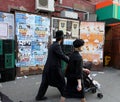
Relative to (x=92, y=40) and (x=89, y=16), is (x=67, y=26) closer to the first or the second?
(x=92, y=40)

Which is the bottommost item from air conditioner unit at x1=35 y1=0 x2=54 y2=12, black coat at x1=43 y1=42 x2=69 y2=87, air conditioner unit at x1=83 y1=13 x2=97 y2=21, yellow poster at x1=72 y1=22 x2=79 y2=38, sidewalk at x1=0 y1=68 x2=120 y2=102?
sidewalk at x1=0 y1=68 x2=120 y2=102

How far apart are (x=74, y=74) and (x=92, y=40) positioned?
560 centimetres

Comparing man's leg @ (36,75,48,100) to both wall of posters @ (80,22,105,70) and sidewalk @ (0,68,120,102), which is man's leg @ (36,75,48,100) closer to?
sidewalk @ (0,68,120,102)

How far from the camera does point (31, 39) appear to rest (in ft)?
29.6

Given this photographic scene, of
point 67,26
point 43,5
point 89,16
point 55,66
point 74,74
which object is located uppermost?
point 43,5

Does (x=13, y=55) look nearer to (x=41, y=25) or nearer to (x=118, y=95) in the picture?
(x=41, y=25)

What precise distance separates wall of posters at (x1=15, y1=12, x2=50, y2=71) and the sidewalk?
Answer: 69cm

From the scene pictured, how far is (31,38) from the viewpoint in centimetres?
902

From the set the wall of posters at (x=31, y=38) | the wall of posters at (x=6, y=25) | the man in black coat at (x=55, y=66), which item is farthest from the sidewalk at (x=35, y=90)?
the wall of posters at (x=6, y=25)

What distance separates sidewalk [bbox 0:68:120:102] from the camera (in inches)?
245

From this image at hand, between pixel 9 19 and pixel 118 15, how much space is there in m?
7.31

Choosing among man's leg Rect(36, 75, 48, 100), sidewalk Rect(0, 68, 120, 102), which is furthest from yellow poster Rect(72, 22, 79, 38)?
man's leg Rect(36, 75, 48, 100)

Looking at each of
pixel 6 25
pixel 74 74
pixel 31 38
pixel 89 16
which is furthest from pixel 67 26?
pixel 74 74

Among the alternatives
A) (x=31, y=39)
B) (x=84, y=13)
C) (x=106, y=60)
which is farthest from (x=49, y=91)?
(x=84, y=13)
